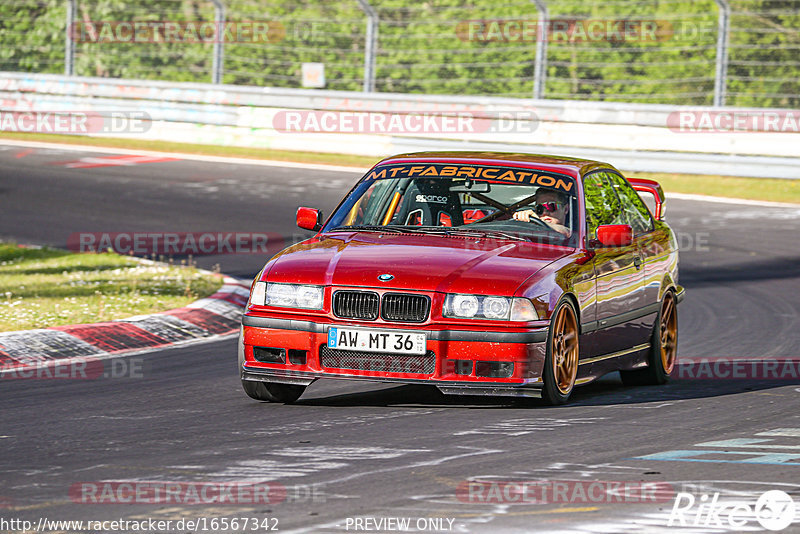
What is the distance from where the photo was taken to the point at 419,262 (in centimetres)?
791

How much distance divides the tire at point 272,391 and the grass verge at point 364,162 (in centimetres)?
1377

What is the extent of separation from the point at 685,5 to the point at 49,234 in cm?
1911

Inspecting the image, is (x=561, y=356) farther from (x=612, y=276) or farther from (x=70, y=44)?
(x=70, y=44)

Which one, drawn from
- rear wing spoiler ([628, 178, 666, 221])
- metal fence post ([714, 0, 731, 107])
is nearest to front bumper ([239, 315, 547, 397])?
rear wing spoiler ([628, 178, 666, 221])

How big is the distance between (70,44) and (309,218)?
776 inches

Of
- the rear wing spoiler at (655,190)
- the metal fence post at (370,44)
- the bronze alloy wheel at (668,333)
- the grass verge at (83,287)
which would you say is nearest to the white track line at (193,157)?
the metal fence post at (370,44)

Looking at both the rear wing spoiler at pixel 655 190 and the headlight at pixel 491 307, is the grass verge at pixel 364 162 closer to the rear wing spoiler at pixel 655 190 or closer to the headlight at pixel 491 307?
the rear wing spoiler at pixel 655 190

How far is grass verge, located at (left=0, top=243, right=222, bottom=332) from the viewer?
37.0 feet

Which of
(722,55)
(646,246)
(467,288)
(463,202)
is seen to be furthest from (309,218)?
Answer: (722,55)

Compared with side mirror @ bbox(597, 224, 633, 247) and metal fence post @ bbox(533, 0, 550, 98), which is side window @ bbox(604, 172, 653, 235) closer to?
side mirror @ bbox(597, 224, 633, 247)

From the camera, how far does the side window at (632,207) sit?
32.1ft

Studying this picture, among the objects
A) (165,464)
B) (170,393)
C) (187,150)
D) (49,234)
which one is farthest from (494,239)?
(187,150)

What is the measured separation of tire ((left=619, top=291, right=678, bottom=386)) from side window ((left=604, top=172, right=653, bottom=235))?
0.51 meters

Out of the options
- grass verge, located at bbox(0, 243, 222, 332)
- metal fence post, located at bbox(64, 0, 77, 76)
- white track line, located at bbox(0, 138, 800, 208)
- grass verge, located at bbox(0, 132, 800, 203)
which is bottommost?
grass verge, located at bbox(0, 243, 222, 332)
